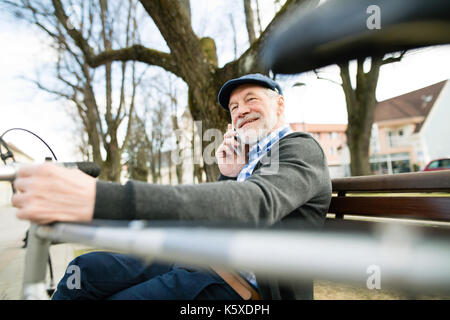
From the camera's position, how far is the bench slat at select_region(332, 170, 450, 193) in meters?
1.21

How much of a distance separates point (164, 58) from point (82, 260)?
3.99m

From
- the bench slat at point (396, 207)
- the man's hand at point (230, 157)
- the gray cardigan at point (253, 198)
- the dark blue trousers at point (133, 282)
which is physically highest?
the man's hand at point (230, 157)

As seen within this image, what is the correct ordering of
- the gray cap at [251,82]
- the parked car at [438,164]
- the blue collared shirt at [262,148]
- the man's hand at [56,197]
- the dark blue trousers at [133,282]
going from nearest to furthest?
the man's hand at [56,197] → the dark blue trousers at [133,282] → the blue collared shirt at [262,148] → the gray cap at [251,82] → the parked car at [438,164]

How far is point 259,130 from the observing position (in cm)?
171

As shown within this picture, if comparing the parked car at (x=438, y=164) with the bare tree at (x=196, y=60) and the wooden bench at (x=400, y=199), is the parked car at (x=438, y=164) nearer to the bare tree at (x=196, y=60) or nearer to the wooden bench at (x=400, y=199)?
the bare tree at (x=196, y=60)

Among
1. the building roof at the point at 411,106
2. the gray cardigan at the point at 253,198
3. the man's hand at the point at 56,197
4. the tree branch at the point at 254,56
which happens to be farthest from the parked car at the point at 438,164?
the man's hand at the point at 56,197

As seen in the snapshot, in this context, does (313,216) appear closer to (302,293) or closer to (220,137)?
(302,293)

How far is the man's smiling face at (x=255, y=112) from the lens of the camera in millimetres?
1706

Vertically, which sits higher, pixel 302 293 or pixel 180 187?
pixel 180 187

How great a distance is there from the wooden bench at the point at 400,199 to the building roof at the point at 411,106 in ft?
100

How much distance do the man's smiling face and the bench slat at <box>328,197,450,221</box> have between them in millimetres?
650

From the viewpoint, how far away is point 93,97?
9945 mm
